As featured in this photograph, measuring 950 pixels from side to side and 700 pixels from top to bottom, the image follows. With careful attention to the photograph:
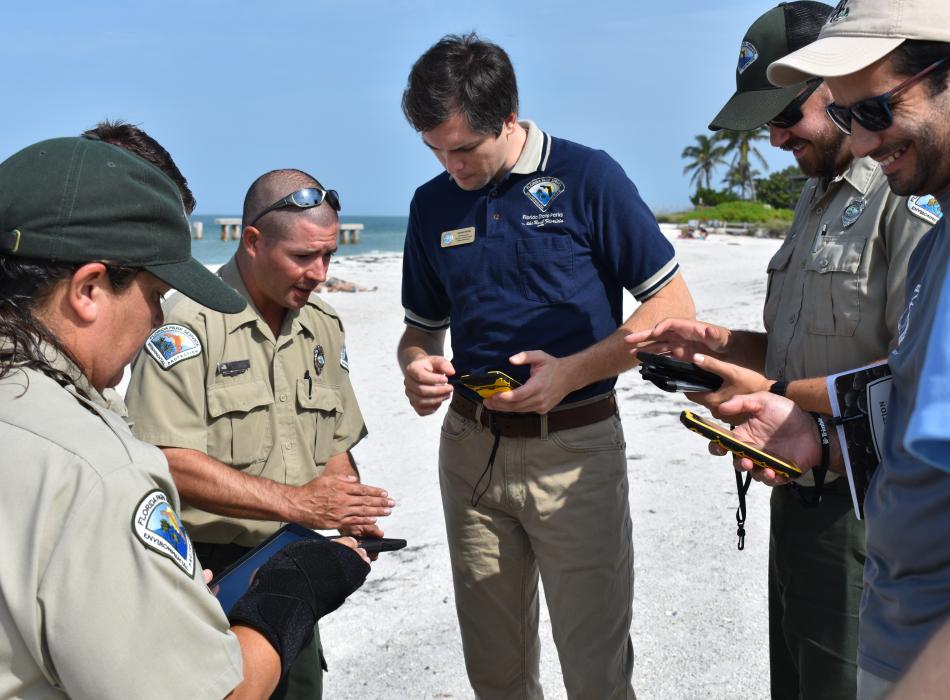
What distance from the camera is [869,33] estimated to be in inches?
76.6

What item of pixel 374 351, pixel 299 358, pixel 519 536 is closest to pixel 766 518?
pixel 519 536

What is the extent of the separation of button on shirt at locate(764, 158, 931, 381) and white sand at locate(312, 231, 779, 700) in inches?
73.2

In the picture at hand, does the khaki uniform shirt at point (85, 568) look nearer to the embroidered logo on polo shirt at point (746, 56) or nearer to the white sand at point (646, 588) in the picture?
the embroidered logo on polo shirt at point (746, 56)

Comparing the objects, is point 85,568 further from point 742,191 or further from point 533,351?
point 742,191

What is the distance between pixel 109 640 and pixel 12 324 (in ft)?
2.19

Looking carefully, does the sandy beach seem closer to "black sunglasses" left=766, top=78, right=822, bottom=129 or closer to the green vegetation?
"black sunglasses" left=766, top=78, right=822, bottom=129

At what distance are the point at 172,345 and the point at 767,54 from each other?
2.36 meters

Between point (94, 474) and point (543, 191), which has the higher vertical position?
point (543, 191)

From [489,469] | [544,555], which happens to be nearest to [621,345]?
[489,469]

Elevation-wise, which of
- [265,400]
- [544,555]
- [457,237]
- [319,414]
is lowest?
[544,555]

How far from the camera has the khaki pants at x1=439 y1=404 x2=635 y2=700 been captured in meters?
3.47

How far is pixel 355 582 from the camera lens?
8.11 feet

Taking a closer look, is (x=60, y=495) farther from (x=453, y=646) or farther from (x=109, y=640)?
(x=453, y=646)

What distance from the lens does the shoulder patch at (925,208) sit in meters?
2.68
